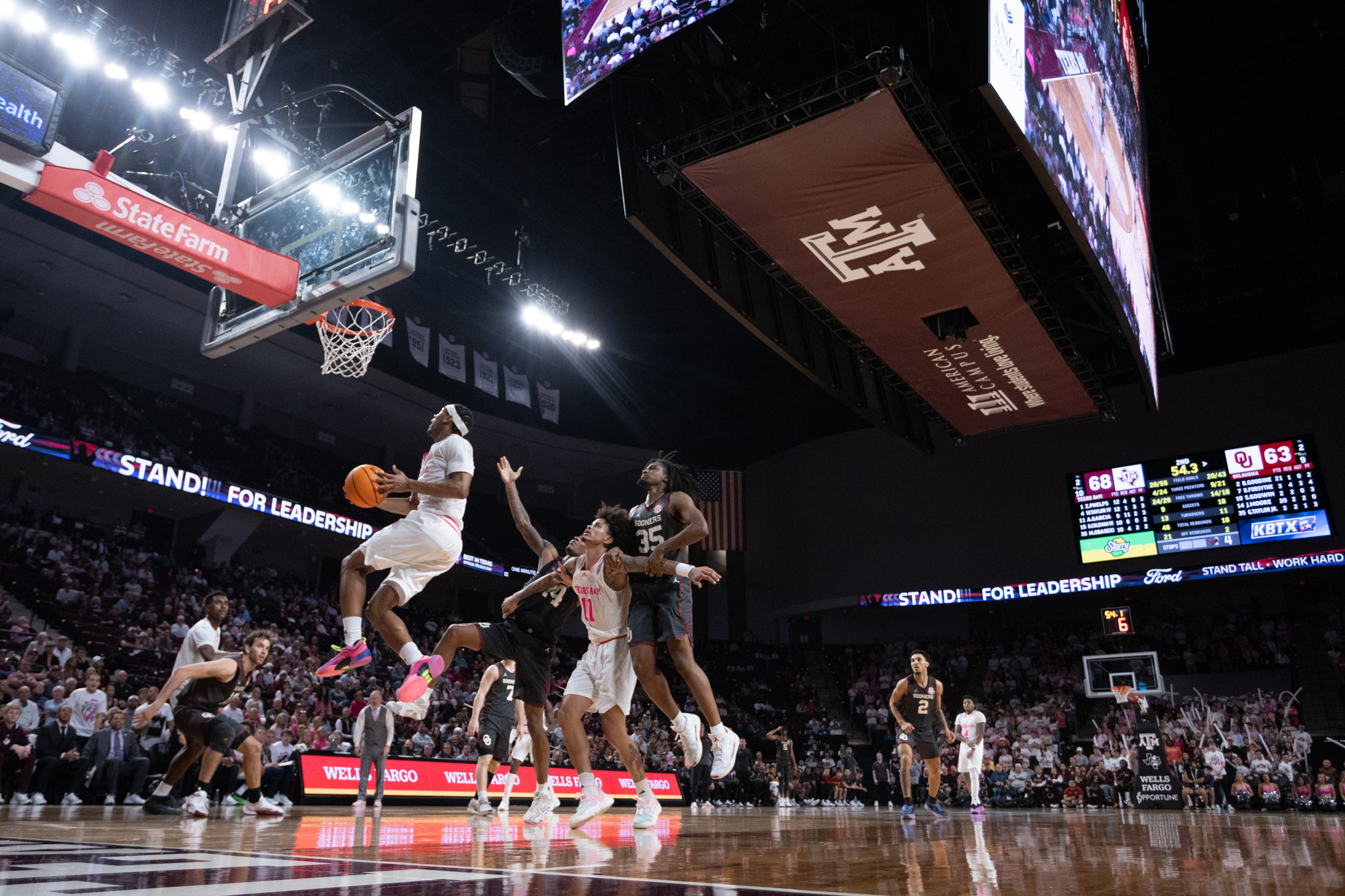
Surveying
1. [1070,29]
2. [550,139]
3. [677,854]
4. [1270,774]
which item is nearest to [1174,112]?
[1070,29]

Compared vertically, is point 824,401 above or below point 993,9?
above

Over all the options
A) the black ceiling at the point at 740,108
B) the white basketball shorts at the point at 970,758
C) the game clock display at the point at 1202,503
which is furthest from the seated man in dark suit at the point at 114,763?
the game clock display at the point at 1202,503

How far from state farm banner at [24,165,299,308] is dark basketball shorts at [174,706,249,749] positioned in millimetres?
3084

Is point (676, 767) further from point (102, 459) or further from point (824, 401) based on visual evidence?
point (102, 459)

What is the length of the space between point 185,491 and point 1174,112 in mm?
19432

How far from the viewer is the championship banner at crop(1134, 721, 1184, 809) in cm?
1315

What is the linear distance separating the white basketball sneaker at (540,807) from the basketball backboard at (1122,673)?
11650 mm

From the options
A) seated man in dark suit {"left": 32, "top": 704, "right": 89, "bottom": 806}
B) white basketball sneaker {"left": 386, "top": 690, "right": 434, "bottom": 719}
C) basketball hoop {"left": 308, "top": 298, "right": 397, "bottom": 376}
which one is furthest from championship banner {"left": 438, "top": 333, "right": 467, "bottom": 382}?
white basketball sneaker {"left": 386, "top": 690, "right": 434, "bottom": 719}

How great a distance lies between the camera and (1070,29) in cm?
688

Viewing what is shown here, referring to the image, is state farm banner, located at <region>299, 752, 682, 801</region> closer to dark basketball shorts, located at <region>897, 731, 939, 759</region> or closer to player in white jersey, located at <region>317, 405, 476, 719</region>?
dark basketball shorts, located at <region>897, 731, 939, 759</region>

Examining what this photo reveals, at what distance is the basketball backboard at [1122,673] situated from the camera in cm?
1462

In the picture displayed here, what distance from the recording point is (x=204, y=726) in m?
6.34

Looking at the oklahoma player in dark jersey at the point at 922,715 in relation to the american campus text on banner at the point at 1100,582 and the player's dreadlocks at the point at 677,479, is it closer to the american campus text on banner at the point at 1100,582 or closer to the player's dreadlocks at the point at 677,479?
the player's dreadlocks at the point at 677,479

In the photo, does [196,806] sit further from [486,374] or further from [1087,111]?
[486,374]
